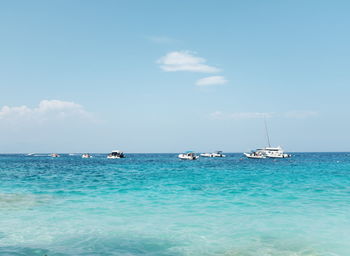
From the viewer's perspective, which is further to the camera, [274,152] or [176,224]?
[274,152]

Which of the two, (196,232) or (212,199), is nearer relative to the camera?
(196,232)

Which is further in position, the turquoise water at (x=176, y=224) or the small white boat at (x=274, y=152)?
the small white boat at (x=274, y=152)

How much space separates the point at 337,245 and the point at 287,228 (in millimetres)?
2565

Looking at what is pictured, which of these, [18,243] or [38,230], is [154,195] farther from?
[18,243]

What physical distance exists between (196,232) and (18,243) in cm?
694

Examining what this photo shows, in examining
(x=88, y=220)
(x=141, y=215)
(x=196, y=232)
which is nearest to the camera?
(x=196, y=232)

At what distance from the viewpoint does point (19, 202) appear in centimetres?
2016

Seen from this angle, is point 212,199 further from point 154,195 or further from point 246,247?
point 246,247

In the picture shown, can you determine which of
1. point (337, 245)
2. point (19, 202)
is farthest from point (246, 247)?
point (19, 202)

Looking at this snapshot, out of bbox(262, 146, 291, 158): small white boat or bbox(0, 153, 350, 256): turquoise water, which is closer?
bbox(0, 153, 350, 256): turquoise water

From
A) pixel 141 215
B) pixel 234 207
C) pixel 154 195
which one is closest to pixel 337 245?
pixel 234 207

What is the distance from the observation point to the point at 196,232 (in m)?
13.1

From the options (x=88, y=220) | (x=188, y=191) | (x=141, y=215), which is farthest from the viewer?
(x=188, y=191)

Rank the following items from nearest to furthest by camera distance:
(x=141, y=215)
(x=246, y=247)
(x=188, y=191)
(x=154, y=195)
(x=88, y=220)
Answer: (x=246, y=247) → (x=88, y=220) → (x=141, y=215) → (x=154, y=195) → (x=188, y=191)
